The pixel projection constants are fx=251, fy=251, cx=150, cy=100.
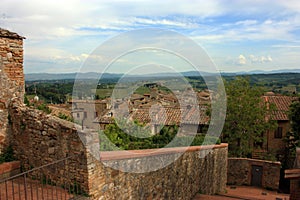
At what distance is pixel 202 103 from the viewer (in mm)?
17188

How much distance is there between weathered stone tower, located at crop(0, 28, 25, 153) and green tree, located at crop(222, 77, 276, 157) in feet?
46.0

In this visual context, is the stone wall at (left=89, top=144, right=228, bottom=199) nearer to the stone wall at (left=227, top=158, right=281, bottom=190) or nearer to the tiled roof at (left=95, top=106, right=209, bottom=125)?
the tiled roof at (left=95, top=106, right=209, bottom=125)

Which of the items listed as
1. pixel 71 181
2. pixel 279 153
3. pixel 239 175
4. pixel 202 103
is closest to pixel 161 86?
pixel 71 181

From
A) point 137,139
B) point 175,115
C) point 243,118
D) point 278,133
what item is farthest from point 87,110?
point 278,133

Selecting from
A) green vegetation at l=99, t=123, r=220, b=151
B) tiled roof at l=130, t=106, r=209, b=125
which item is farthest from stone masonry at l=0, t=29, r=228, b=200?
tiled roof at l=130, t=106, r=209, b=125

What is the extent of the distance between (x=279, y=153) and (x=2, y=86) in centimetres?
2050

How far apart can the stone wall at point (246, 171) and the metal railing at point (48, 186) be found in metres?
10.9

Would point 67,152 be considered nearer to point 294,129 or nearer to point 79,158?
point 79,158

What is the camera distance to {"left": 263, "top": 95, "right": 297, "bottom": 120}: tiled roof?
818 inches

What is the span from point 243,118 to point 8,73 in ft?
48.3

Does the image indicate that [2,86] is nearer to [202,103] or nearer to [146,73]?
[146,73]

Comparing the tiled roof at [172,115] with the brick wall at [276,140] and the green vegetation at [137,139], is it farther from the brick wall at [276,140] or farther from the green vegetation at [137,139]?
the brick wall at [276,140]

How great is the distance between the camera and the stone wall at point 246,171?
13141 mm

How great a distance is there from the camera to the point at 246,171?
13602 mm
